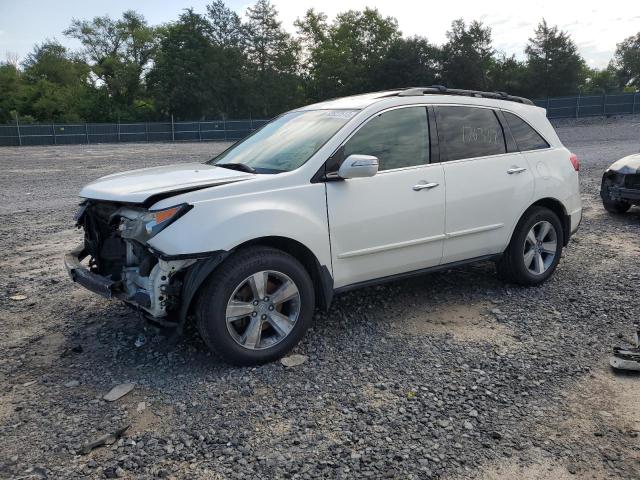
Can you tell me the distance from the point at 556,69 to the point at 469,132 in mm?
61328

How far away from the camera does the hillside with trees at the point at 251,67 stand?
2377 inches

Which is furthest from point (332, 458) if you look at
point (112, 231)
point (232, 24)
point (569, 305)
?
point (232, 24)

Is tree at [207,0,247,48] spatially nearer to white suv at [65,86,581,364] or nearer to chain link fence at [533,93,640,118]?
chain link fence at [533,93,640,118]

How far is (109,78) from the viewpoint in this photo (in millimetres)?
70000

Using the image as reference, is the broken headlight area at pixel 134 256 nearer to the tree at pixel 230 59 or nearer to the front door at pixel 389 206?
the front door at pixel 389 206

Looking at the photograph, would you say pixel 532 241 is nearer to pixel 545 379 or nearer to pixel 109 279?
pixel 545 379

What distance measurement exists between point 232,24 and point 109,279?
7265cm

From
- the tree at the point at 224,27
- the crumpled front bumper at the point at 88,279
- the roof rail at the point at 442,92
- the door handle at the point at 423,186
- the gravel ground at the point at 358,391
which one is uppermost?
the tree at the point at 224,27

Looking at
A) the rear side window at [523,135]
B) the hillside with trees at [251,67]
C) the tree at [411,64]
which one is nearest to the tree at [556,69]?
the hillside with trees at [251,67]

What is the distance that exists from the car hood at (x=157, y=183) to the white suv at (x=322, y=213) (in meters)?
0.02

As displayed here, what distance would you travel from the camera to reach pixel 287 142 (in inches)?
182

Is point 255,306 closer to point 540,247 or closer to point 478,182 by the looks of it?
point 478,182

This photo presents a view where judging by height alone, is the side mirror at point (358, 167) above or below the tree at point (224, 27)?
below

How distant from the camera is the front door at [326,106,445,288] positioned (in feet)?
13.8
